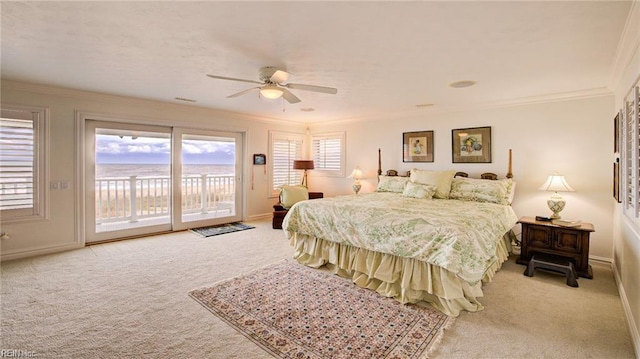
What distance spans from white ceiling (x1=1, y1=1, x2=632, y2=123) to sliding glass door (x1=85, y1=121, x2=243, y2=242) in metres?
1.24

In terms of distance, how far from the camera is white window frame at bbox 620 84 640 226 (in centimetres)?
211

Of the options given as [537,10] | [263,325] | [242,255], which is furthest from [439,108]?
[263,325]

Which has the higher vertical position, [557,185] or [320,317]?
[557,185]

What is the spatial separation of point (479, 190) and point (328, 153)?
3610 mm

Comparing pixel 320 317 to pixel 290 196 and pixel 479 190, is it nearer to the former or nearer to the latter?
pixel 479 190

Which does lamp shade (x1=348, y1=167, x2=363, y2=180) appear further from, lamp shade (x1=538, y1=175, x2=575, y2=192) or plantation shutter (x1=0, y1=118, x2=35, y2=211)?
plantation shutter (x1=0, y1=118, x2=35, y2=211)

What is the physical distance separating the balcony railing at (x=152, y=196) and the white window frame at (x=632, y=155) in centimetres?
608

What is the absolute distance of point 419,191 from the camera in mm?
4629

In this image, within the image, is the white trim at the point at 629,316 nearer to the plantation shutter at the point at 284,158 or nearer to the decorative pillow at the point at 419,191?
the decorative pillow at the point at 419,191

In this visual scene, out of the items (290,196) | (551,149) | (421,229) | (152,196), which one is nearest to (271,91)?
(421,229)

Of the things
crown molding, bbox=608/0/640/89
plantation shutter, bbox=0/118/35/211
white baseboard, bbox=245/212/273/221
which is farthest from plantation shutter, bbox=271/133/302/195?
crown molding, bbox=608/0/640/89

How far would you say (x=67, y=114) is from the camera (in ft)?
14.0

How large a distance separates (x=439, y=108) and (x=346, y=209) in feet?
9.86

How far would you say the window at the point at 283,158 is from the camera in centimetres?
687
